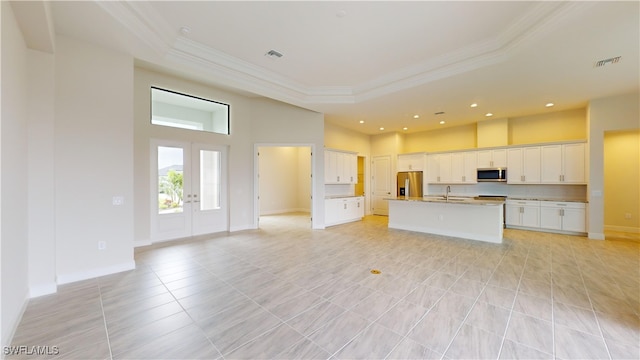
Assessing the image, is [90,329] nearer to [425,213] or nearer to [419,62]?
[419,62]

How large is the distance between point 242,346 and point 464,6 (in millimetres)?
4426

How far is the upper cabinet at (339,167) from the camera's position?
732 centimetres

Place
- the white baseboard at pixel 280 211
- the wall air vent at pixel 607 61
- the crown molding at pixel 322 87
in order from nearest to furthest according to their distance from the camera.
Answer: the crown molding at pixel 322 87 < the wall air vent at pixel 607 61 < the white baseboard at pixel 280 211

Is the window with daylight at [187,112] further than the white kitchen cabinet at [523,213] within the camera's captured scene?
No

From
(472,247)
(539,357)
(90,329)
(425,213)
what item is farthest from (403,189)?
(90,329)

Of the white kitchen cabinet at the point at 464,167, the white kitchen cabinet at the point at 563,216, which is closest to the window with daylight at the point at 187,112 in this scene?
the white kitchen cabinet at the point at 464,167

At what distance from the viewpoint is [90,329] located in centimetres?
219

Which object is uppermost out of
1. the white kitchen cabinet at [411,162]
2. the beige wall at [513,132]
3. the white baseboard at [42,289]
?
the beige wall at [513,132]

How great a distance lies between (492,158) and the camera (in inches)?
284

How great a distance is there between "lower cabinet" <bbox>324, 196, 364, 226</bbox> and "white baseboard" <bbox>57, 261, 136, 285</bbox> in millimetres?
4520

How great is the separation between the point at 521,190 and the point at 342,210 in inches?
211

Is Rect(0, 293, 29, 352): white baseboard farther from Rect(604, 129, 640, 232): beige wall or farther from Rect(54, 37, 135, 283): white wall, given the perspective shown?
Rect(604, 129, 640, 232): beige wall

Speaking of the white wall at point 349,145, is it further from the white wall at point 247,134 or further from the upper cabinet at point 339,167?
the white wall at point 247,134

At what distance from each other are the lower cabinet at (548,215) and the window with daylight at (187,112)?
8207 mm
